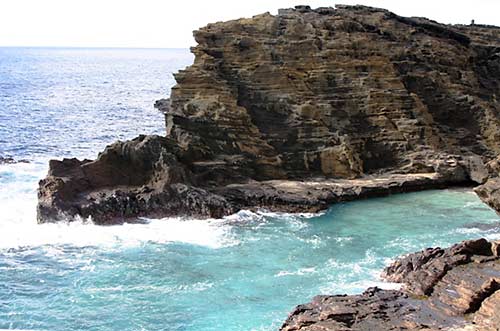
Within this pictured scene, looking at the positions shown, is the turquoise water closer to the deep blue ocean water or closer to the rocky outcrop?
the deep blue ocean water

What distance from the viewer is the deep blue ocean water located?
1011 inches

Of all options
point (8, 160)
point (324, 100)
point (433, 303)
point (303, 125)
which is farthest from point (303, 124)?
point (433, 303)

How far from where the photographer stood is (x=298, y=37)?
5050 centimetres

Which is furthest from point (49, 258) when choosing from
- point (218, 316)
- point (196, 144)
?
point (196, 144)

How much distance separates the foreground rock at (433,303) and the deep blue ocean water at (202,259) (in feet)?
14.2

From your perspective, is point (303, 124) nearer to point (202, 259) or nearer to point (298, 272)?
point (202, 259)

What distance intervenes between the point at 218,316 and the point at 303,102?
25.6 metres

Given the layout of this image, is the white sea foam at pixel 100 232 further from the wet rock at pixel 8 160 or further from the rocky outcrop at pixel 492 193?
the rocky outcrop at pixel 492 193

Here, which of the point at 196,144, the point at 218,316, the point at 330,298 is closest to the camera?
the point at 330,298

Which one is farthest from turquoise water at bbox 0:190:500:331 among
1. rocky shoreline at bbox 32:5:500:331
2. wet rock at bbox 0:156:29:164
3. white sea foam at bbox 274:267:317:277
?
wet rock at bbox 0:156:29:164

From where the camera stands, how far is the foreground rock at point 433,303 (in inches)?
734

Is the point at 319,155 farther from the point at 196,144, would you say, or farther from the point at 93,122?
the point at 93,122

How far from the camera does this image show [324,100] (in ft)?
159

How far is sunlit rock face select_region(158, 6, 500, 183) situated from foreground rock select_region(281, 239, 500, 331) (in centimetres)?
2299
